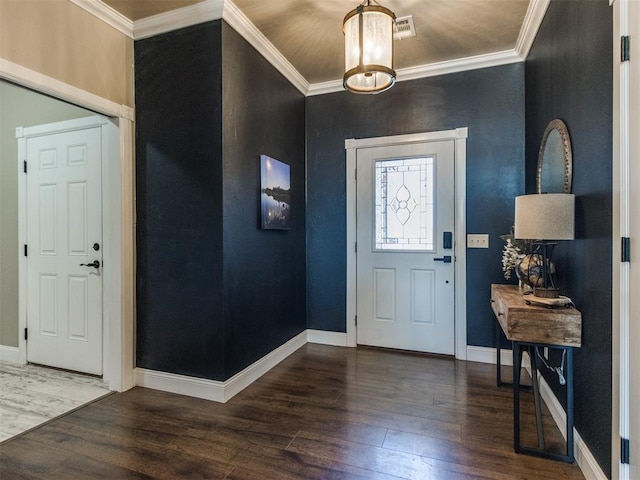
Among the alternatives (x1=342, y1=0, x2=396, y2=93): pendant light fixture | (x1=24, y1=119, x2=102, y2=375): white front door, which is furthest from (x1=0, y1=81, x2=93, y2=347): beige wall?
(x1=342, y1=0, x2=396, y2=93): pendant light fixture

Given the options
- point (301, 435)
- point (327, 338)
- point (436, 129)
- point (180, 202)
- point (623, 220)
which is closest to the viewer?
point (623, 220)

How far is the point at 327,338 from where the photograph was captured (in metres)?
3.81

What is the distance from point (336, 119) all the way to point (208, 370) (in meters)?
2.71

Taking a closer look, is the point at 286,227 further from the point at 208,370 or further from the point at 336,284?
the point at 208,370

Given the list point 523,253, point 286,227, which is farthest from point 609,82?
point 286,227

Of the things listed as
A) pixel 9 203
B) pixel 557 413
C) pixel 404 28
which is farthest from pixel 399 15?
pixel 9 203

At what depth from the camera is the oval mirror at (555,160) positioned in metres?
2.02

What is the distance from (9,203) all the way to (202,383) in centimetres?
254

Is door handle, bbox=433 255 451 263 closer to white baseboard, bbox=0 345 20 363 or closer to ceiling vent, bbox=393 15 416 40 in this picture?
ceiling vent, bbox=393 15 416 40

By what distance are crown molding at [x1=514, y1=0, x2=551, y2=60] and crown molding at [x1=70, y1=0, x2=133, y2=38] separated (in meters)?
2.92

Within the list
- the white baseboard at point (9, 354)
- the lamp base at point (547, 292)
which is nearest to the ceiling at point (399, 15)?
the lamp base at point (547, 292)

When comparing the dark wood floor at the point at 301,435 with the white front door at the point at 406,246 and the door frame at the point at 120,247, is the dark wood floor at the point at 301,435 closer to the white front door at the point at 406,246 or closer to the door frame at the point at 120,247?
the door frame at the point at 120,247

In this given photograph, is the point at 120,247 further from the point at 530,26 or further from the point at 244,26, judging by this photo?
the point at 530,26

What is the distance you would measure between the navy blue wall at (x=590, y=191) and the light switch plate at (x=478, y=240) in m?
0.99
